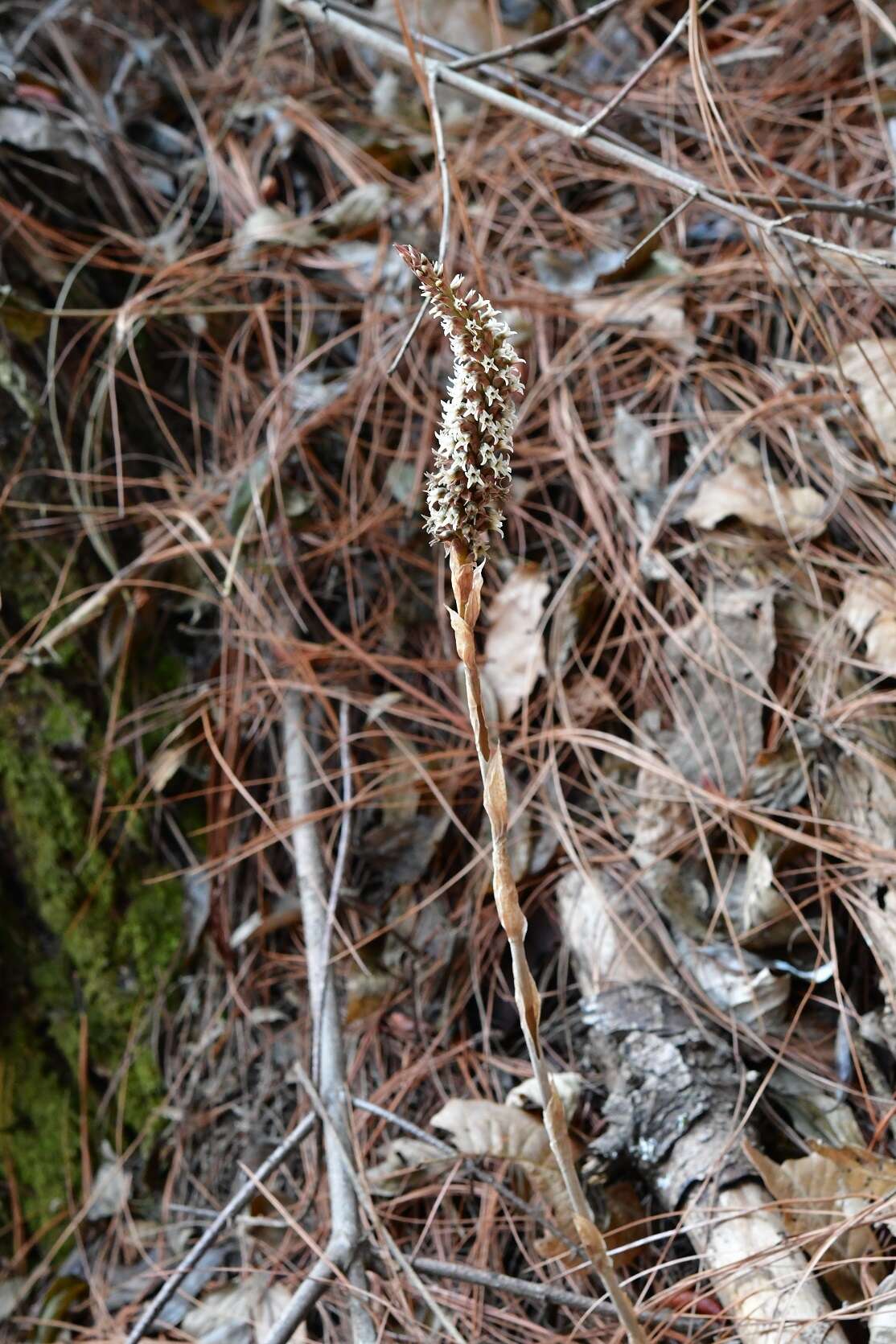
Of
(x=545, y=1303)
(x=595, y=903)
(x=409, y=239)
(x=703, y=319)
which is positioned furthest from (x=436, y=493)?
(x=409, y=239)

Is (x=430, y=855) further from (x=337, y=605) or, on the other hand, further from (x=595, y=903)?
(x=337, y=605)

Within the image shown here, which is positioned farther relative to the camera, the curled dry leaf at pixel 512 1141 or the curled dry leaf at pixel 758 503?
the curled dry leaf at pixel 758 503

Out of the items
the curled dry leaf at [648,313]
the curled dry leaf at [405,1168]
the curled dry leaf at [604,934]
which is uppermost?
the curled dry leaf at [648,313]

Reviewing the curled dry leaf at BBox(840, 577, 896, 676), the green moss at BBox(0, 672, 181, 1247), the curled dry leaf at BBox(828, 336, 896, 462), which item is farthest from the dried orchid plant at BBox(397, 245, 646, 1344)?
the green moss at BBox(0, 672, 181, 1247)

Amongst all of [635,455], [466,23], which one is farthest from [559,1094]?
[466,23]

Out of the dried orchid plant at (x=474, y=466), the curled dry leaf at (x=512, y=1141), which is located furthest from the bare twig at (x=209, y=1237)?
the dried orchid plant at (x=474, y=466)

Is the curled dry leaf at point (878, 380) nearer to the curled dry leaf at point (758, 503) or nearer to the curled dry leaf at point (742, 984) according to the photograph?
the curled dry leaf at point (758, 503)
